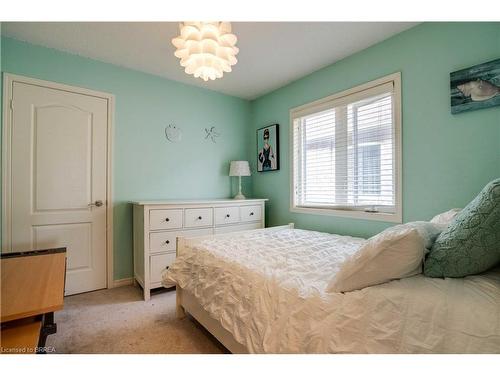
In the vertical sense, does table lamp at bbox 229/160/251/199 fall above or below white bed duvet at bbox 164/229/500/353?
above

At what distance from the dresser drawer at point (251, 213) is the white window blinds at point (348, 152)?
0.50 metres

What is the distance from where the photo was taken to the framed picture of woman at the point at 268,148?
3.23 meters

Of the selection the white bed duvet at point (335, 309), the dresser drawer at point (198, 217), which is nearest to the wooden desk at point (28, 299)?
the white bed duvet at point (335, 309)

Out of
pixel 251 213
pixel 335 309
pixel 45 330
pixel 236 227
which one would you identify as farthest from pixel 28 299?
pixel 251 213

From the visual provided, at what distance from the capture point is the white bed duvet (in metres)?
0.79

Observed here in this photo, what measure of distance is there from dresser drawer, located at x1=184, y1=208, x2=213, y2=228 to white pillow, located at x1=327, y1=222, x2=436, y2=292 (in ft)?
5.97

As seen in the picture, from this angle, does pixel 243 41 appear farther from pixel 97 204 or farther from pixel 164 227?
pixel 97 204

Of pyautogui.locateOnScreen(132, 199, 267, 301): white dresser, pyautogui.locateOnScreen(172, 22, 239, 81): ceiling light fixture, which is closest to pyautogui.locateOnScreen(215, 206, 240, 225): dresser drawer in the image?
pyautogui.locateOnScreen(132, 199, 267, 301): white dresser

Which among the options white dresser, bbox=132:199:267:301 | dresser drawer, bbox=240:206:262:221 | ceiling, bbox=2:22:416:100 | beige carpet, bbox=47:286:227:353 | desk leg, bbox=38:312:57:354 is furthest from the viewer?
dresser drawer, bbox=240:206:262:221

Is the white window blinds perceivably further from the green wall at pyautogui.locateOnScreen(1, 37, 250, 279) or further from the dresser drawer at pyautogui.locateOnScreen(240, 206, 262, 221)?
the green wall at pyautogui.locateOnScreen(1, 37, 250, 279)

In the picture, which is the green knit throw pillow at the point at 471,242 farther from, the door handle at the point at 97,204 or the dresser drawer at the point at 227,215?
the door handle at the point at 97,204

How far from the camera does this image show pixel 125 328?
5.98 feet
